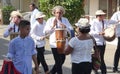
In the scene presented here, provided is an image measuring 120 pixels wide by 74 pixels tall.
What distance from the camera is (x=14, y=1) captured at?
136 feet

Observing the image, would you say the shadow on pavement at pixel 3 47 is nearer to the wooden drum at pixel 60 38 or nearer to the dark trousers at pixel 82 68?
the wooden drum at pixel 60 38

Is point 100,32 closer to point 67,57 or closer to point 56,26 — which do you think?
point 56,26

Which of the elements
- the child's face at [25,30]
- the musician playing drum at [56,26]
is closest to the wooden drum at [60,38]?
the musician playing drum at [56,26]

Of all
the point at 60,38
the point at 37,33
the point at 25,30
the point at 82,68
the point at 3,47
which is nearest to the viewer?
the point at 25,30

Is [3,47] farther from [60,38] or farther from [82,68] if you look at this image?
[82,68]

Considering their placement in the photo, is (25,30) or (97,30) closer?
(25,30)

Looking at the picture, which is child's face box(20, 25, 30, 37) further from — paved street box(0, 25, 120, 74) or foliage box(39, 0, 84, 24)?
foliage box(39, 0, 84, 24)

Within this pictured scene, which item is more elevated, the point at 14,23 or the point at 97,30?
the point at 14,23

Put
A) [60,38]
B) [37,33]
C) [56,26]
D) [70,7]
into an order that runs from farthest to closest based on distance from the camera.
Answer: [70,7], [37,33], [56,26], [60,38]

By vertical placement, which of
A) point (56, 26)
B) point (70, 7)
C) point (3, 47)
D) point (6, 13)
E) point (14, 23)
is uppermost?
point (14, 23)

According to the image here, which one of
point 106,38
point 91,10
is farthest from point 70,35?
point 91,10

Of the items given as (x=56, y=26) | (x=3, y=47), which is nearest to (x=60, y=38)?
(x=56, y=26)

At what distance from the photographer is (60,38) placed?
9266 millimetres

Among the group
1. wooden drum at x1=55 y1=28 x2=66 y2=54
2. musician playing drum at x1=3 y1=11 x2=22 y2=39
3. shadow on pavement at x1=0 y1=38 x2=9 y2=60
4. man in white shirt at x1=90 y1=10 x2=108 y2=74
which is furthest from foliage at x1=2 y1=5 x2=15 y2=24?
musician playing drum at x1=3 y1=11 x2=22 y2=39
